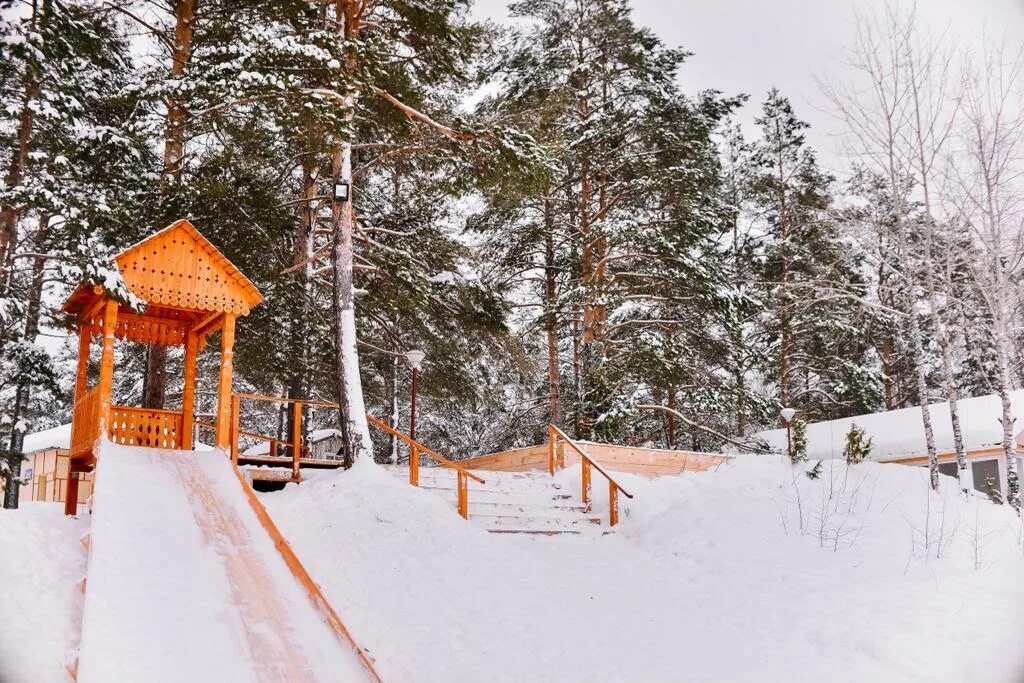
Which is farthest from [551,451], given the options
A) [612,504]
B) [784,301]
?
[784,301]

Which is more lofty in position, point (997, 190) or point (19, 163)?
point (19, 163)

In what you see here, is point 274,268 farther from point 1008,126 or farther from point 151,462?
point 1008,126

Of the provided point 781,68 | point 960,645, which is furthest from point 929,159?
point 960,645

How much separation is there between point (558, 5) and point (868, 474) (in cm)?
1238

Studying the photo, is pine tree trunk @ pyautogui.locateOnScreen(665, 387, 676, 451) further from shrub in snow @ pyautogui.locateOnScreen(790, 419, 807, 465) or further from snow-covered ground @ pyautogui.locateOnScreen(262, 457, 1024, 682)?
snow-covered ground @ pyautogui.locateOnScreen(262, 457, 1024, 682)

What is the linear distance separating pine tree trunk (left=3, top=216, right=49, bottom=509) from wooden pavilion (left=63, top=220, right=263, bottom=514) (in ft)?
2.65

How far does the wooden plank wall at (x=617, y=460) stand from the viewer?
12859 millimetres

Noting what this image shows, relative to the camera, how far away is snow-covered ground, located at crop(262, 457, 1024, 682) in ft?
18.5

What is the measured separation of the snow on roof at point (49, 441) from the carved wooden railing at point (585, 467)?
513 inches

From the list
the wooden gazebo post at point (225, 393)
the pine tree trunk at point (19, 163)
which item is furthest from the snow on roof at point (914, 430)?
the pine tree trunk at point (19, 163)

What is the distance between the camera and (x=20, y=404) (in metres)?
12.5

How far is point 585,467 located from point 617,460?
2.01 meters

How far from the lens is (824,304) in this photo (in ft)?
64.7

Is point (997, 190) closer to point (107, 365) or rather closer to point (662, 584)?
point (662, 584)
